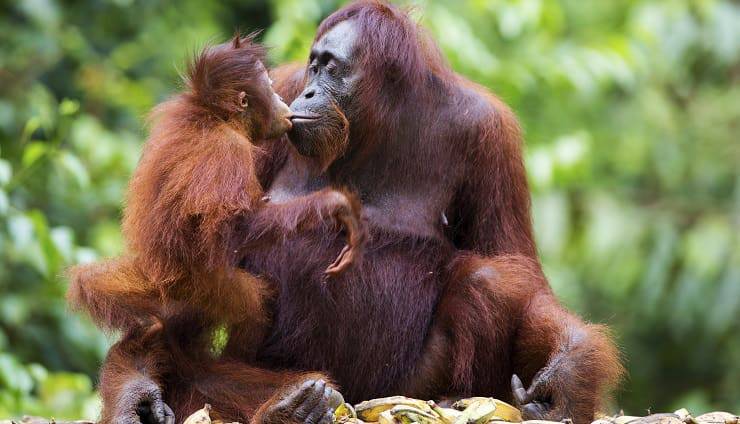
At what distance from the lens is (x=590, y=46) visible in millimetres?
6410

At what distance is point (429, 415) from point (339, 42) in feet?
3.99

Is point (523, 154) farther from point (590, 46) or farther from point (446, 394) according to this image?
point (590, 46)

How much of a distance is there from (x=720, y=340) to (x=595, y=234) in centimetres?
164

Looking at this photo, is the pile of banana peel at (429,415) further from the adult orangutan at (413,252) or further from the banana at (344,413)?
the adult orangutan at (413,252)

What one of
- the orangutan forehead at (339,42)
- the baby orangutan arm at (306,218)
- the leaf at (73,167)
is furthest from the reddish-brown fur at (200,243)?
the leaf at (73,167)

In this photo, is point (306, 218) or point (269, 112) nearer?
point (306, 218)

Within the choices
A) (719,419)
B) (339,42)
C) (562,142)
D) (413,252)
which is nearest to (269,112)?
(339,42)

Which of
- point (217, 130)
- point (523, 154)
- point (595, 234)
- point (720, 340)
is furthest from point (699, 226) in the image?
point (217, 130)

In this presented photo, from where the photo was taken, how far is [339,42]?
3.61 m

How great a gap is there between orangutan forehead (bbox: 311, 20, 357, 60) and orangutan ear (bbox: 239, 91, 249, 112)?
1.13 ft

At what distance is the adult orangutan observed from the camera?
3.44m

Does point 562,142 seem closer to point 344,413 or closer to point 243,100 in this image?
point 243,100

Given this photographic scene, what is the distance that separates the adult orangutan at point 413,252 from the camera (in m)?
3.44

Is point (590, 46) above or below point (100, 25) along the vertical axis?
below
